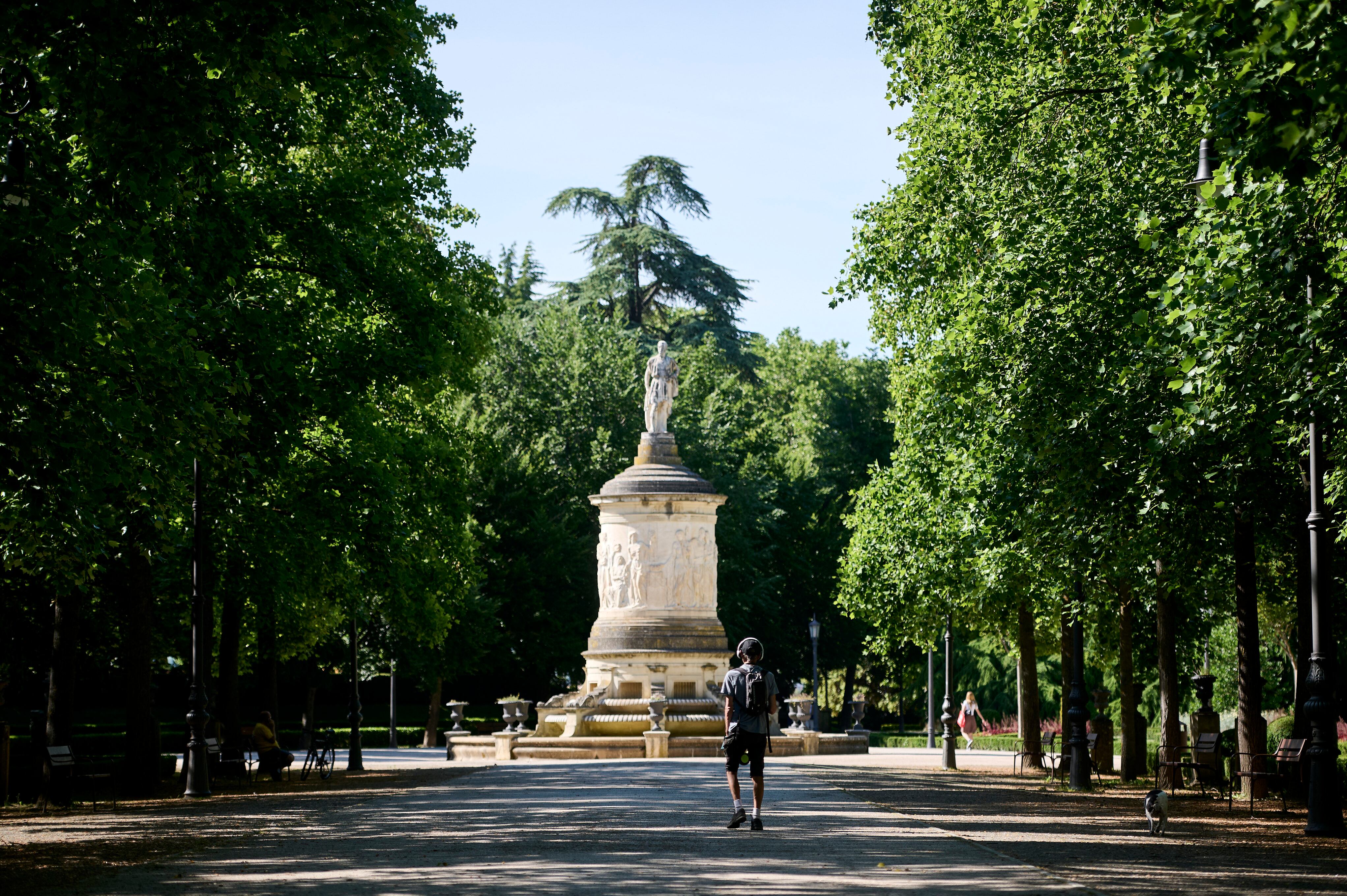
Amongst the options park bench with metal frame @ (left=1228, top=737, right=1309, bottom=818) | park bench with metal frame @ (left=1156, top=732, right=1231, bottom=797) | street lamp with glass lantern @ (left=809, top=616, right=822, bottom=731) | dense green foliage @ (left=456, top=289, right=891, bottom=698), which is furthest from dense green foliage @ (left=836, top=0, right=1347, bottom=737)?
dense green foliage @ (left=456, top=289, right=891, bottom=698)

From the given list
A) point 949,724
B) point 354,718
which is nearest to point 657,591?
point 949,724

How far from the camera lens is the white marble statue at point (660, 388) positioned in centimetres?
4241

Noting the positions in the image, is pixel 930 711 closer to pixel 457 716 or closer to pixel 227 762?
pixel 457 716

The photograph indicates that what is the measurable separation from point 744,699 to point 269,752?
639 inches

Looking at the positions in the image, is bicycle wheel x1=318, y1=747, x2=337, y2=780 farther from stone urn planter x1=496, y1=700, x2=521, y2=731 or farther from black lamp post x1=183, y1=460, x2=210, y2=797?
stone urn planter x1=496, y1=700, x2=521, y2=731

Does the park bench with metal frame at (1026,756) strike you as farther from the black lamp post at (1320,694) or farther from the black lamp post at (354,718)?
the black lamp post at (1320,694)

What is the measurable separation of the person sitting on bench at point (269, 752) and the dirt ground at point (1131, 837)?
10.5m

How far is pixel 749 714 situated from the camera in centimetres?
1658

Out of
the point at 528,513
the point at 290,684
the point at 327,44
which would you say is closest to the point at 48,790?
the point at 327,44

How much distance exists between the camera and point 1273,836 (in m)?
A: 16.7

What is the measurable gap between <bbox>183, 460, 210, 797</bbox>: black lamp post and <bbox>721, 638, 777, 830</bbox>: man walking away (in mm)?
10117

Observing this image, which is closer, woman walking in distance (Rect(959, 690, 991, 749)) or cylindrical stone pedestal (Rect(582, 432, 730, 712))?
cylindrical stone pedestal (Rect(582, 432, 730, 712))

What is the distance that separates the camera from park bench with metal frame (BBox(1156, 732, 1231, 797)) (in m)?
23.4

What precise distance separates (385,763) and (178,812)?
715 inches
